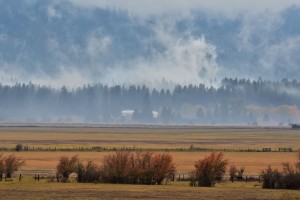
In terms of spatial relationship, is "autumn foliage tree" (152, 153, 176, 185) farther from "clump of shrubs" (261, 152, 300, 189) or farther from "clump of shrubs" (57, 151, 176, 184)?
"clump of shrubs" (261, 152, 300, 189)

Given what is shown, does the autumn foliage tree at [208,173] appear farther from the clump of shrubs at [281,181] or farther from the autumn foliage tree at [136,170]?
the clump of shrubs at [281,181]

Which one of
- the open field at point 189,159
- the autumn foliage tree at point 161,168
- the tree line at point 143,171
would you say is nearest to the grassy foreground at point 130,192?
the tree line at point 143,171

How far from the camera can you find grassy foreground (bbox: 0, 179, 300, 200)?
67.7 meters

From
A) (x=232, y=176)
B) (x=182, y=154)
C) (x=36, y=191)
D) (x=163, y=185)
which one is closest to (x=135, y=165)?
(x=163, y=185)

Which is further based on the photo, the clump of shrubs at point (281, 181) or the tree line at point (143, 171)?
the tree line at point (143, 171)

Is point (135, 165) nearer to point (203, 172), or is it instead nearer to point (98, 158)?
point (203, 172)

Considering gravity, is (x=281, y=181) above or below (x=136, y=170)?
below

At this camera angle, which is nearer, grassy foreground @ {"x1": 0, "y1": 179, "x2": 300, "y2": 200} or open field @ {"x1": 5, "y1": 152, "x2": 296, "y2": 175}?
grassy foreground @ {"x1": 0, "y1": 179, "x2": 300, "y2": 200}

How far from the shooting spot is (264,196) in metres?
70.5

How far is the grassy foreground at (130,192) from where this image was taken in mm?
67688

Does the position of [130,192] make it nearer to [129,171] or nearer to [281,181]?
[129,171]

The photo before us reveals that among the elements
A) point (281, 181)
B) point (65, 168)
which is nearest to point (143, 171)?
point (65, 168)

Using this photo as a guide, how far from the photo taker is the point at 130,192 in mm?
72312

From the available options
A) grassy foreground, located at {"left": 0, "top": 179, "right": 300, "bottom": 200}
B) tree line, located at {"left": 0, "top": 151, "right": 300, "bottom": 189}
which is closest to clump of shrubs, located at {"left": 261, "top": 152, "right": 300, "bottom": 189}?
grassy foreground, located at {"left": 0, "top": 179, "right": 300, "bottom": 200}
